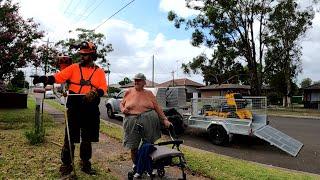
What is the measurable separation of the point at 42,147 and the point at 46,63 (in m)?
9.78

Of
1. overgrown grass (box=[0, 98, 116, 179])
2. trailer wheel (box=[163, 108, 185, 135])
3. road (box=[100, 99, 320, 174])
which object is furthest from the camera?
trailer wheel (box=[163, 108, 185, 135])

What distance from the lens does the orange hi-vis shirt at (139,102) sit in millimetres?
6496

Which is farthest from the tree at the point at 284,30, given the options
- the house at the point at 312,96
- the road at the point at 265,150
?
the road at the point at 265,150

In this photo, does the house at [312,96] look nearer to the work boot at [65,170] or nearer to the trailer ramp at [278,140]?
the trailer ramp at [278,140]

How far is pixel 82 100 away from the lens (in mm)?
6449

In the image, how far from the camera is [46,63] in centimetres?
1809

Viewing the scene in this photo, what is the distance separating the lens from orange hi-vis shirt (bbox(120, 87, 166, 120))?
650 centimetres

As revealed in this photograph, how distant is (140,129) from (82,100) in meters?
1.00

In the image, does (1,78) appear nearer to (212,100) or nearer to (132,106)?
(212,100)

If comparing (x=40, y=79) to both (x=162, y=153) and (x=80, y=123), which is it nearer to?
(x=80, y=123)

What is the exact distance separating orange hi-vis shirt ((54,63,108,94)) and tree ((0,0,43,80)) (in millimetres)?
8987

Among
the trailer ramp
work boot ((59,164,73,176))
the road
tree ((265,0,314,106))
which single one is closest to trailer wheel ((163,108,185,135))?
the road

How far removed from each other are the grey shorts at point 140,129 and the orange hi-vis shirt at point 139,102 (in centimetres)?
9

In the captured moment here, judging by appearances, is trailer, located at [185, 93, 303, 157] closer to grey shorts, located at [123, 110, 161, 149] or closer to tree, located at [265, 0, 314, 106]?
grey shorts, located at [123, 110, 161, 149]
